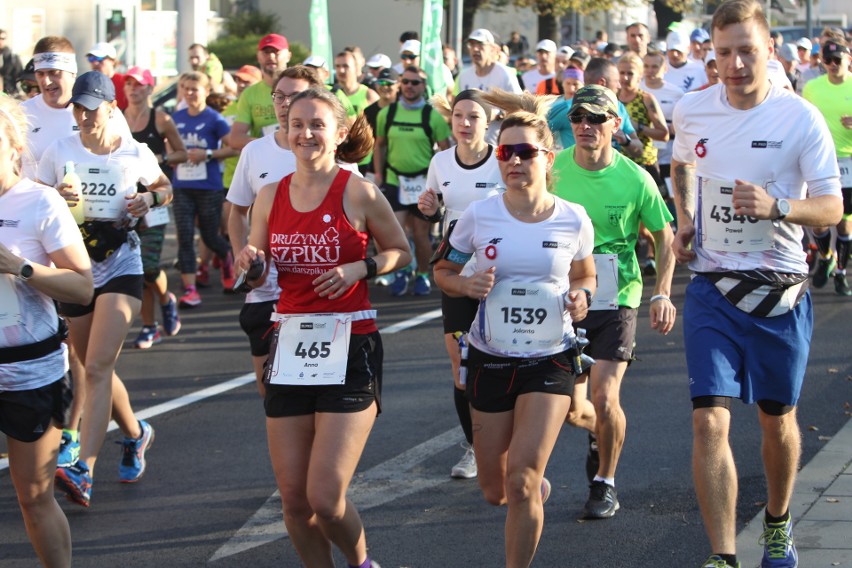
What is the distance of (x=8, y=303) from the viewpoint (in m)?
4.81

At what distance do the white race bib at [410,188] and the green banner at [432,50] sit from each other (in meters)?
4.65

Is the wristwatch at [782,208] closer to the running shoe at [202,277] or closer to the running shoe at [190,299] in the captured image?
the running shoe at [190,299]

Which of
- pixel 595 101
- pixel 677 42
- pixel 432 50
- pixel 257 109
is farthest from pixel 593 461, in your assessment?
pixel 432 50

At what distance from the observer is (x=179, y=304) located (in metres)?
12.5

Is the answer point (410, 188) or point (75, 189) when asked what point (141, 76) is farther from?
point (75, 189)

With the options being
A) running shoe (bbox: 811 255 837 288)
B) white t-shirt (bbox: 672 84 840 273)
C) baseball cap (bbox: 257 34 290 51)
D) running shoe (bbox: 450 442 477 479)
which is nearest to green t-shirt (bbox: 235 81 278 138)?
baseball cap (bbox: 257 34 290 51)

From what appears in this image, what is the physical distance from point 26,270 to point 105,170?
260 centimetres

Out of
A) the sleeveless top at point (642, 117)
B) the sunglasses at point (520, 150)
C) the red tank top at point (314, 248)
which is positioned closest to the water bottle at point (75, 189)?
the red tank top at point (314, 248)

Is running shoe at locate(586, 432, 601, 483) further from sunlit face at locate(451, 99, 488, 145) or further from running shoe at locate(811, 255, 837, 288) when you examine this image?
running shoe at locate(811, 255, 837, 288)

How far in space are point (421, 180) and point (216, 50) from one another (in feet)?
87.0

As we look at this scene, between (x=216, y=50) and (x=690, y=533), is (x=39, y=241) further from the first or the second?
(x=216, y=50)

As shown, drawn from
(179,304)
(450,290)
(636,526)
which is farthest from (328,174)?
(179,304)

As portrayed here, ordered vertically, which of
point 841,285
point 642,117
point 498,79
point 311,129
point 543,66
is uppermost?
point 543,66

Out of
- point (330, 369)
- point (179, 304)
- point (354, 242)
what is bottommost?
point (179, 304)
